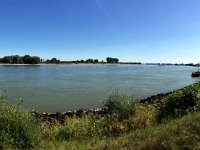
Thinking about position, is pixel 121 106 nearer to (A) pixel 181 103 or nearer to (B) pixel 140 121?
(B) pixel 140 121

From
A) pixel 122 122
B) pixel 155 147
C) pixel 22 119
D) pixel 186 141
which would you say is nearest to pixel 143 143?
pixel 155 147

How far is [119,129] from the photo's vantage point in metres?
12.4

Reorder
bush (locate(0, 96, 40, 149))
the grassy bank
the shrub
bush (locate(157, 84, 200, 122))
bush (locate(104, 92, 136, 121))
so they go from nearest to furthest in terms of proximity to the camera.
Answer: the grassy bank → bush (locate(0, 96, 40, 149)) → the shrub → bush (locate(157, 84, 200, 122)) → bush (locate(104, 92, 136, 121))

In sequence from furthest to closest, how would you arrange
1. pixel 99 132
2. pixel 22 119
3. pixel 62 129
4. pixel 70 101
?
pixel 70 101
pixel 62 129
pixel 99 132
pixel 22 119

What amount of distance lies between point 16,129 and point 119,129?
13.3 feet

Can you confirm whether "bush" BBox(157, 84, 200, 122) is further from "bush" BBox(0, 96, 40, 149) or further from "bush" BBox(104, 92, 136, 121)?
"bush" BBox(0, 96, 40, 149)

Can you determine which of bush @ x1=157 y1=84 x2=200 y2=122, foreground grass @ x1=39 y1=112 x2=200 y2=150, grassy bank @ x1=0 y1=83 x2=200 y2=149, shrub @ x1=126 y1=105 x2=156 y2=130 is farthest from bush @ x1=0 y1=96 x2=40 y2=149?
bush @ x1=157 y1=84 x2=200 y2=122

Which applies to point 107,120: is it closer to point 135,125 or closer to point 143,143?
point 135,125

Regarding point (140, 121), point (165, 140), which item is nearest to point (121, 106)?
point (140, 121)

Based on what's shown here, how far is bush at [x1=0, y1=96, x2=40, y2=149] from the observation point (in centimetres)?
936

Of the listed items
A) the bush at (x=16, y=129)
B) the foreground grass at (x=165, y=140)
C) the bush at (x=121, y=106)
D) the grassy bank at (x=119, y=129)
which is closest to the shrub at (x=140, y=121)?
the grassy bank at (x=119, y=129)

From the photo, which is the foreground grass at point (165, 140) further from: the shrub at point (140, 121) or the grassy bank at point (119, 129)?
the shrub at point (140, 121)

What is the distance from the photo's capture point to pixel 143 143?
27.0 ft

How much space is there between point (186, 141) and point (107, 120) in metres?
6.54
